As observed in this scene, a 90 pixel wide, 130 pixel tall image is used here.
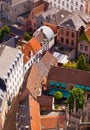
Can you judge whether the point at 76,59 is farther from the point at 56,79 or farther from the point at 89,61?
the point at 56,79

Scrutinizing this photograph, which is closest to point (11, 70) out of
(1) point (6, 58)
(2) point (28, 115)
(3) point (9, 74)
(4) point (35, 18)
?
(3) point (9, 74)

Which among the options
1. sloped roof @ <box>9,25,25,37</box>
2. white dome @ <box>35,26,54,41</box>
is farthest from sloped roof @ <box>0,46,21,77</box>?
sloped roof @ <box>9,25,25,37</box>

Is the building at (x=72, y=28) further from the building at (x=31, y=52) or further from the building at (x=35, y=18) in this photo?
the building at (x=35, y=18)

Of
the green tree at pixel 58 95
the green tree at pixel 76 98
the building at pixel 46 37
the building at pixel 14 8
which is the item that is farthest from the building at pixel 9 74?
the building at pixel 14 8

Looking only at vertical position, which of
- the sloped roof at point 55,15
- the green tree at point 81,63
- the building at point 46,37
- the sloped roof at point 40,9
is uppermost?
the sloped roof at point 40,9

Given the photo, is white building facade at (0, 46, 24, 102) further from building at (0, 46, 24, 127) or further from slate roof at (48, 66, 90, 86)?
slate roof at (48, 66, 90, 86)

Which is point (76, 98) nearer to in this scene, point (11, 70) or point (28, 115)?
point (28, 115)
